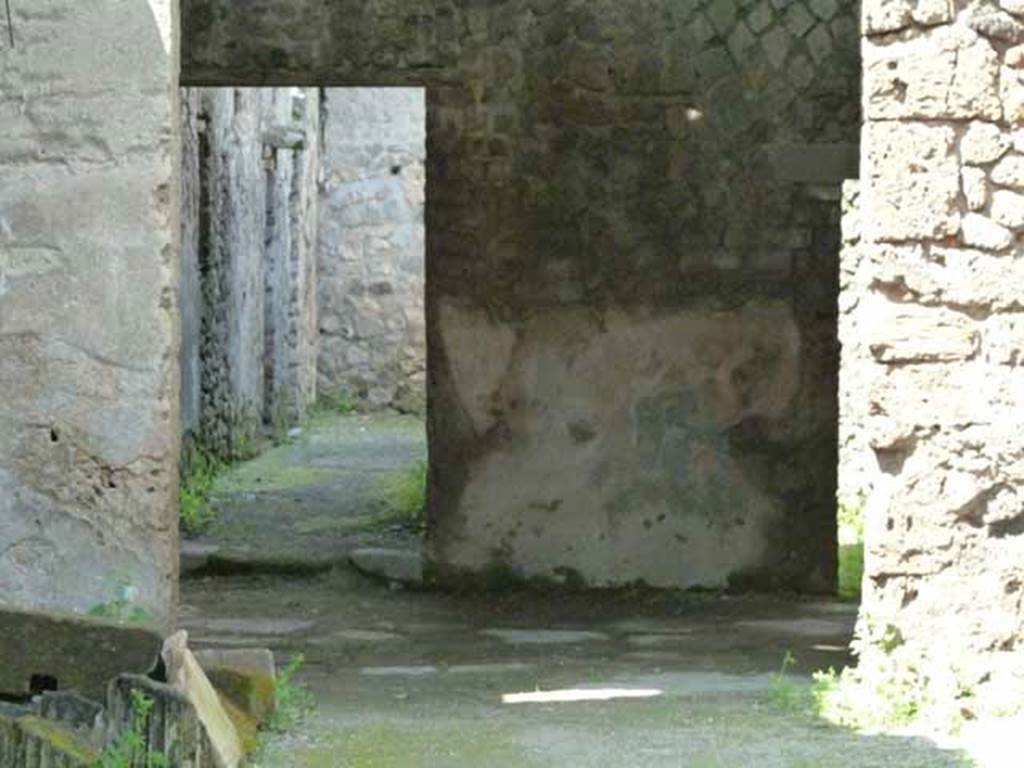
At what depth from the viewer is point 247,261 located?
16.2 metres

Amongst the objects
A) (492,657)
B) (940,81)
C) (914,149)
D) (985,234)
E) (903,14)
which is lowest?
(492,657)

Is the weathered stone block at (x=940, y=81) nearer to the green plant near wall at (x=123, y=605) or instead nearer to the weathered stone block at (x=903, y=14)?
the weathered stone block at (x=903, y=14)

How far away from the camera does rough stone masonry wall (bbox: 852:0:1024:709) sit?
254 inches

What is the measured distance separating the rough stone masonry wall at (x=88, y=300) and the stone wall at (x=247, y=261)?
21.3 feet

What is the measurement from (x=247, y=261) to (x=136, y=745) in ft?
37.3

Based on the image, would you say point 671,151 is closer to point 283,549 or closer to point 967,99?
point 283,549

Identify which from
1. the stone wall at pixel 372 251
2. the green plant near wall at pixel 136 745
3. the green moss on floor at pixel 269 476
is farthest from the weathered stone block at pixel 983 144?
the stone wall at pixel 372 251

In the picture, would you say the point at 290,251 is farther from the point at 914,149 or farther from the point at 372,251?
the point at 914,149

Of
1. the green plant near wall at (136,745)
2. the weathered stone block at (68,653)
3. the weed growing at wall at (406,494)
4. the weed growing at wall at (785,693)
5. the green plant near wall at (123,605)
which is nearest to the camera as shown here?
the green plant near wall at (136,745)

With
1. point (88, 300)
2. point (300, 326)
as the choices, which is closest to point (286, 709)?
point (88, 300)

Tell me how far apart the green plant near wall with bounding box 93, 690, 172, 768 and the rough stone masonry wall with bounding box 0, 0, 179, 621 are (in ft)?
4.64

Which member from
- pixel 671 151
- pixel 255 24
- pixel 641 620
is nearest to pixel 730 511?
pixel 641 620

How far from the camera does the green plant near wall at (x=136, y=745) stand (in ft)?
16.2

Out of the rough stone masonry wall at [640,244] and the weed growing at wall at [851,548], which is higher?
the rough stone masonry wall at [640,244]
